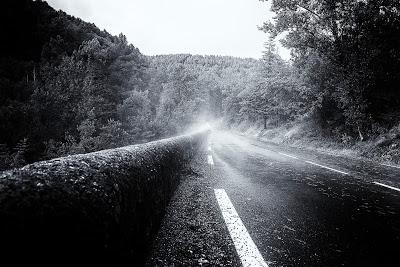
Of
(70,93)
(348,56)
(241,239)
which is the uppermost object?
(348,56)

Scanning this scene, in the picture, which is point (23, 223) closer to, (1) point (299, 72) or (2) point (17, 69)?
(1) point (299, 72)

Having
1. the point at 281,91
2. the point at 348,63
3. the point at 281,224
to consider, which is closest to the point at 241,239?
the point at 281,224

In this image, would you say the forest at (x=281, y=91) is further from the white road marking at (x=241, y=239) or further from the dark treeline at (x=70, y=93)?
the white road marking at (x=241, y=239)

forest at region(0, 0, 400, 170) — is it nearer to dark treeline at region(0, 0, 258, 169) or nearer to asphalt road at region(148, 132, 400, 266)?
dark treeline at region(0, 0, 258, 169)

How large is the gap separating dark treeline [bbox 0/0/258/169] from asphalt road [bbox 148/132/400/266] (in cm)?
1233

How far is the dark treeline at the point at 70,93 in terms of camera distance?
1884 centimetres

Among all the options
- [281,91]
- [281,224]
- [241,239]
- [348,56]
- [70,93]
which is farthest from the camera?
[281,91]

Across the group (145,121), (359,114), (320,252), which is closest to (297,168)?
(320,252)

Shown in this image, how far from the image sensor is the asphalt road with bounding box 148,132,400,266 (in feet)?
9.78

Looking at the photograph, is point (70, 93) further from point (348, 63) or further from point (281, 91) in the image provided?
point (281, 91)

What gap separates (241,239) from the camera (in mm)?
3395

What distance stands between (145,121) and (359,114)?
52.6 feet

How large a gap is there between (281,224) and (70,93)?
72.3 ft

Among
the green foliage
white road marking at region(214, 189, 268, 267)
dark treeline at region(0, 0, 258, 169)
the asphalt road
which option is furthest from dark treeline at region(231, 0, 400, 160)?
dark treeline at region(0, 0, 258, 169)
